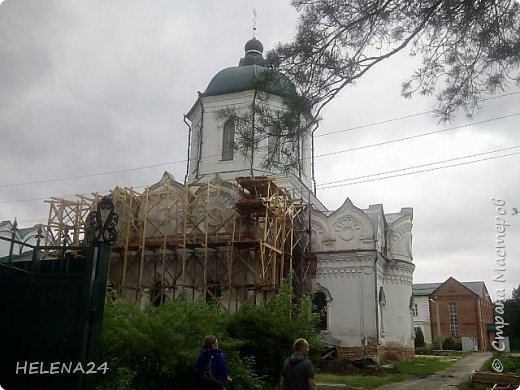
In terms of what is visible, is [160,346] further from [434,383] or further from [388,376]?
[388,376]

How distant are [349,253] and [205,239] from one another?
580cm

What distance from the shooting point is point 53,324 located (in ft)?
14.9

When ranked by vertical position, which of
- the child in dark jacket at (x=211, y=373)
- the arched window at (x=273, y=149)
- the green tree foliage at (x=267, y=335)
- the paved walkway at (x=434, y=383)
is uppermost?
the arched window at (x=273, y=149)

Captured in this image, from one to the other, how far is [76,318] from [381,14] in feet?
14.7

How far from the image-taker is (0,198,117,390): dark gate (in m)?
4.42

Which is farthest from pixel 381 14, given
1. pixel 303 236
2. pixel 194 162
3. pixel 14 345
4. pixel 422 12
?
pixel 194 162

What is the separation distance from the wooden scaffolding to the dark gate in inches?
523

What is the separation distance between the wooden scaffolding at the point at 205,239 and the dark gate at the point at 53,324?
43.6 ft

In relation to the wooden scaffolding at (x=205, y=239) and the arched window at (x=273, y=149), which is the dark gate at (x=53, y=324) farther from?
the wooden scaffolding at (x=205, y=239)

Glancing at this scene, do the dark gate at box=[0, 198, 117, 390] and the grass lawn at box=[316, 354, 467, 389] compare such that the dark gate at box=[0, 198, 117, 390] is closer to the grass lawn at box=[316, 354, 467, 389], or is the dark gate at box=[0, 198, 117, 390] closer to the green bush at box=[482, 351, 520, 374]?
the green bush at box=[482, 351, 520, 374]

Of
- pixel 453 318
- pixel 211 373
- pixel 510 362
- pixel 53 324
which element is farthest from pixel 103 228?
pixel 453 318

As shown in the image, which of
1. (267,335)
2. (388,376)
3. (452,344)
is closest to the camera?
(267,335)

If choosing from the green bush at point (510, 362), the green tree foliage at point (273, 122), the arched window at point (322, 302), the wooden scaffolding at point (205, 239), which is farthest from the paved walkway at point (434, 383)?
the green tree foliage at point (273, 122)

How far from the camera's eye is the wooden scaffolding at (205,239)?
18750mm
